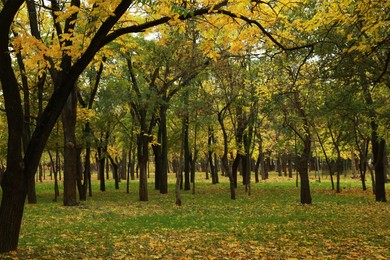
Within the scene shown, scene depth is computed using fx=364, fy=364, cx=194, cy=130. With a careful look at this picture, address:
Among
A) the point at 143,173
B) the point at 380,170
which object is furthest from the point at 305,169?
the point at 143,173

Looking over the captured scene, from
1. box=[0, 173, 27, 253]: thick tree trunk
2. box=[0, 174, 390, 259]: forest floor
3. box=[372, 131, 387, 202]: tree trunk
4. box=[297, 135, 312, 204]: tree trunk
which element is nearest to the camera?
box=[0, 173, 27, 253]: thick tree trunk

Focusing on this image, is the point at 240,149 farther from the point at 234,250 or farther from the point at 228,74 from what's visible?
the point at 234,250

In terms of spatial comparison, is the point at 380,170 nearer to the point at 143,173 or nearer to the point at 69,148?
the point at 143,173

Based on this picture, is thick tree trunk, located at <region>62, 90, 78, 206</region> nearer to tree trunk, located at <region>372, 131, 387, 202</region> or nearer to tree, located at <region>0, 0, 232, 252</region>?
tree, located at <region>0, 0, 232, 252</region>

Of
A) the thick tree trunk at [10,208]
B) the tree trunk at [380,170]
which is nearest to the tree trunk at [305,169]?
the tree trunk at [380,170]

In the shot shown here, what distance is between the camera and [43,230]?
428 inches

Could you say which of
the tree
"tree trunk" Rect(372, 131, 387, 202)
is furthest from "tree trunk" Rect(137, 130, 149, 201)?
the tree

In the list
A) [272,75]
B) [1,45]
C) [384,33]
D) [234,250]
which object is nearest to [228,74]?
[272,75]

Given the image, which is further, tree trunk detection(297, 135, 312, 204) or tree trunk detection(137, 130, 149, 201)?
tree trunk detection(137, 130, 149, 201)

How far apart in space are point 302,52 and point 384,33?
4557 mm

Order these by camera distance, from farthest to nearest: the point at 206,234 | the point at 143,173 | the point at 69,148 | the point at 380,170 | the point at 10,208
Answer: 1. the point at 143,173
2. the point at 380,170
3. the point at 69,148
4. the point at 206,234
5. the point at 10,208

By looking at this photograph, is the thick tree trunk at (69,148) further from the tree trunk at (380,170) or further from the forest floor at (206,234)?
the tree trunk at (380,170)

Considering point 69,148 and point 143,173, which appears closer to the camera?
point 69,148

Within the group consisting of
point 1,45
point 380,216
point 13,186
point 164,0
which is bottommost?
point 380,216
